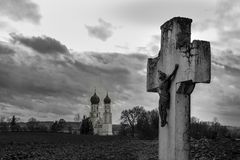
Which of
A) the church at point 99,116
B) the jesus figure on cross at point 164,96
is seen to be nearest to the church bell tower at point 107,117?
the church at point 99,116

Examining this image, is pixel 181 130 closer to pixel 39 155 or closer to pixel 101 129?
pixel 39 155

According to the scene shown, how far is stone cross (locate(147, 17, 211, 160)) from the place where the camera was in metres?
6.45

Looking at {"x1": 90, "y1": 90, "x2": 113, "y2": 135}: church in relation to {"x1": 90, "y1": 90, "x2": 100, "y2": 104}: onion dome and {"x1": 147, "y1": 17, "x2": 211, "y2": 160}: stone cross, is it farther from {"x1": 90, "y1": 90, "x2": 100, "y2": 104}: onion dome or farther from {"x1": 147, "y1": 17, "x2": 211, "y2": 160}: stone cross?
{"x1": 147, "y1": 17, "x2": 211, "y2": 160}: stone cross

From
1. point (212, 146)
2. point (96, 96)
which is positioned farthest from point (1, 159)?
point (96, 96)

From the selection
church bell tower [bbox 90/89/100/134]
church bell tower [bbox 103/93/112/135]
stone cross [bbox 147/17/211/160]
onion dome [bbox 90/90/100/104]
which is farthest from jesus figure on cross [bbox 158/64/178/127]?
onion dome [bbox 90/90/100/104]

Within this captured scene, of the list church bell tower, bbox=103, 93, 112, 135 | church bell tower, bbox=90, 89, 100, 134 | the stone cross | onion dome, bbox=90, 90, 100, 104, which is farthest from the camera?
onion dome, bbox=90, 90, 100, 104

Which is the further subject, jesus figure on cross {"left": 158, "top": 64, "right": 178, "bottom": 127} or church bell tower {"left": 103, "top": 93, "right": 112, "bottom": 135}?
church bell tower {"left": 103, "top": 93, "right": 112, "bottom": 135}

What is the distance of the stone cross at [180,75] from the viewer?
21.2 feet

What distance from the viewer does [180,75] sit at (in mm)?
6949

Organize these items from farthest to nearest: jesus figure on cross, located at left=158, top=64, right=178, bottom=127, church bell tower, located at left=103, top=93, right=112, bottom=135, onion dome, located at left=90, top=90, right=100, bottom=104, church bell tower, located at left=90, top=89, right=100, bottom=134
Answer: onion dome, located at left=90, top=90, right=100, bottom=104 < church bell tower, located at left=90, top=89, right=100, bottom=134 < church bell tower, located at left=103, top=93, right=112, bottom=135 < jesus figure on cross, located at left=158, top=64, right=178, bottom=127

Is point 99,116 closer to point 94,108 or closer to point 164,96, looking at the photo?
point 94,108

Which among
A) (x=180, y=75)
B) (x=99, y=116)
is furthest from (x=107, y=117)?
(x=180, y=75)

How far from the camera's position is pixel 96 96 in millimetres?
116562

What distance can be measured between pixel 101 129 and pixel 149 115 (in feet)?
111
